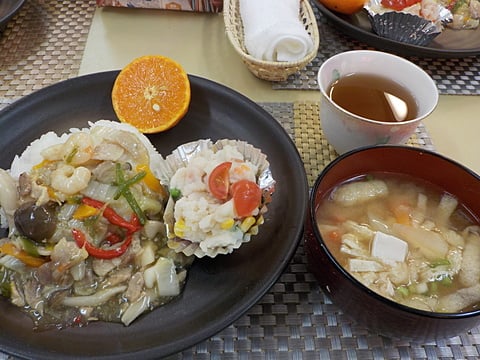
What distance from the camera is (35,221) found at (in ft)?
4.23

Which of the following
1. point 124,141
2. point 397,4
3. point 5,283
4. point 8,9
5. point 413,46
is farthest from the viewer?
point 397,4

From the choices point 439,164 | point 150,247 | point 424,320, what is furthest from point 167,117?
point 424,320

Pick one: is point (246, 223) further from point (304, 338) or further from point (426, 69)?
point (426, 69)

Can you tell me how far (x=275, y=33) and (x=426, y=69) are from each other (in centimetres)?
85

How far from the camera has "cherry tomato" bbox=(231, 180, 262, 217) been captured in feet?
4.13

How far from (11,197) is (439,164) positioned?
135 cm

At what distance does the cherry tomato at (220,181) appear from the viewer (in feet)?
4.25

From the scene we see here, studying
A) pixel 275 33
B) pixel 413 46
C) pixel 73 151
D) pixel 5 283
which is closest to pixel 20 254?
pixel 5 283

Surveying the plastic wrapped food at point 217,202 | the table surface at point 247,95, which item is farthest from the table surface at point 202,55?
the plastic wrapped food at point 217,202

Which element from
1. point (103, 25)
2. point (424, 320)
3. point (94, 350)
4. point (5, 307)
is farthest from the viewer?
point (103, 25)

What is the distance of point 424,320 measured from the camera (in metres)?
1.03

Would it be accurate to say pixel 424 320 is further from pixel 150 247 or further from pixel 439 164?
pixel 150 247

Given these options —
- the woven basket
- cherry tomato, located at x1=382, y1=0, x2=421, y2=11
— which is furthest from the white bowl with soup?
cherry tomato, located at x1=382, y1=0, x2=421, y2=11

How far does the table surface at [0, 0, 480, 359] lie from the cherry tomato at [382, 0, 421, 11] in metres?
0.52
